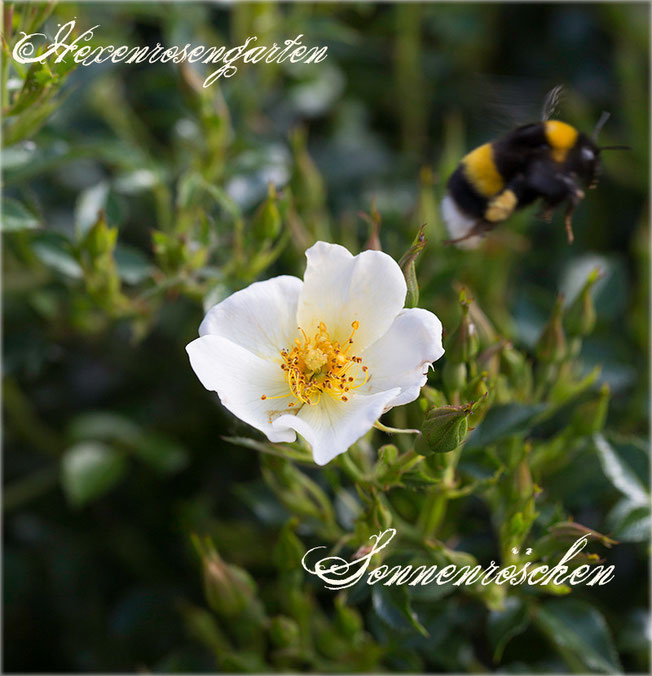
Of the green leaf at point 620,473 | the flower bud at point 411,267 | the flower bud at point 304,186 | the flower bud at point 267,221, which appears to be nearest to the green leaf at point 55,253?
the flower bud at point 267,221

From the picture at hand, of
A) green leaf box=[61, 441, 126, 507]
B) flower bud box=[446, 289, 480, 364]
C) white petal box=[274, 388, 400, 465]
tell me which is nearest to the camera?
white petal box=[274, 388, 400, 465]

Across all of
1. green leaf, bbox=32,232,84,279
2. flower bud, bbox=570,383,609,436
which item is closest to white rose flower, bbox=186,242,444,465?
flower bud, bbox=570,383,609,436

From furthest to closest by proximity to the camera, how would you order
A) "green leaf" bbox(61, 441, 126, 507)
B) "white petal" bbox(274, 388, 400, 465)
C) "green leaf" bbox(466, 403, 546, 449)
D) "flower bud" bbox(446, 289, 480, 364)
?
"green leaf" bbox(61, 441, 126, 507), "green leaf" bbox(466, 403, 546, 449), "flower bud" bbox(446, 289, 480, 364), "white petal" bbox(274, 388, 400, 465)

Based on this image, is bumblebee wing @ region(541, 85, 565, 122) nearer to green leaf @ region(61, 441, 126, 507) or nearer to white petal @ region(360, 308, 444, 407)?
white petal @ region(360, 308, 444, 407)

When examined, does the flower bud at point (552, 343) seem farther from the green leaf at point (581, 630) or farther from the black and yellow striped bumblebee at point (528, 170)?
the green leaf at point (581, 630)

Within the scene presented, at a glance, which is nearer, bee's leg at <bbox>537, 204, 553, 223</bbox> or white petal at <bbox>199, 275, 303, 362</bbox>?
white petal at <bbox>199, 275, 303, 362</bbox>

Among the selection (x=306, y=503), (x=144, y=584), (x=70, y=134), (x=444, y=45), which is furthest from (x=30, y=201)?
(x=444, y=45)

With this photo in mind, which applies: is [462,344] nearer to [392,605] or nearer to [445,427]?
[445,427]
